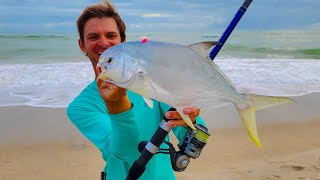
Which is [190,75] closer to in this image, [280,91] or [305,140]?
[305,140]

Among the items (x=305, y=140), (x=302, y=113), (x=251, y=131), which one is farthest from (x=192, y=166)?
(x=251, y=131)

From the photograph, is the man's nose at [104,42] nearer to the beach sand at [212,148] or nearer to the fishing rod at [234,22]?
the fishing rod at [234,22]

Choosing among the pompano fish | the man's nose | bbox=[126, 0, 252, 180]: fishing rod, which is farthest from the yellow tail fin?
the man's nose

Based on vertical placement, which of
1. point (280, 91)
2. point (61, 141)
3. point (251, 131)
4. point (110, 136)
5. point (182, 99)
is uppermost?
point (182, 99)

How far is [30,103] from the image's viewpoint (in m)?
7.50

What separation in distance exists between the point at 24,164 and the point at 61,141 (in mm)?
819

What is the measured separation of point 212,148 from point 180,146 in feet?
11.8

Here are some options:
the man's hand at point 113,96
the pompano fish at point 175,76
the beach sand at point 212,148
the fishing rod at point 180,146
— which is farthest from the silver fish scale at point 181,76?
the beach sand at point 212,148

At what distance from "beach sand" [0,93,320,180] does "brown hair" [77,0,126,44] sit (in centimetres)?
276

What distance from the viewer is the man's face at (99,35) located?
7.16ft

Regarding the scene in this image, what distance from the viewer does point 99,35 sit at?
7.22 ft

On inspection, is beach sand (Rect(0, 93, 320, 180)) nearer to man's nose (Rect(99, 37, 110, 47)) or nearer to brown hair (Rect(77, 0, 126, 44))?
brown hair (Rect(77, 0, 126, 44))

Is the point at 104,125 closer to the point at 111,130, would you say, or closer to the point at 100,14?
the point at 111,130

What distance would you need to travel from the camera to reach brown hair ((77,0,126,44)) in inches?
89.1
